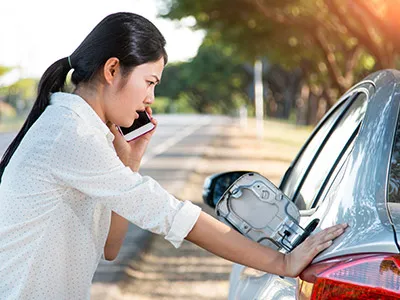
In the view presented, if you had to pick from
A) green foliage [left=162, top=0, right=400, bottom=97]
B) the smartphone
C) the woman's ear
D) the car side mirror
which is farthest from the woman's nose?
green foliage [left=162, top=0, right=400, bottom=97]

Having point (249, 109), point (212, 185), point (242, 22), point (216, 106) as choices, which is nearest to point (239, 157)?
point (242, 22)

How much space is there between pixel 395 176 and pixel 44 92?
98 centimetres

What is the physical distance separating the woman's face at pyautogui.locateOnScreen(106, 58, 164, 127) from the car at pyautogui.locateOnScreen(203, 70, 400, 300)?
0.34m

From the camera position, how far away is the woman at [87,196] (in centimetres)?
238

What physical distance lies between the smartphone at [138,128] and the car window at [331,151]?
1.90ft

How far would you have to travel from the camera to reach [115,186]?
2393mm

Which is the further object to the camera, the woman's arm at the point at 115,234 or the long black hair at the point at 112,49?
the woman's arm at the point at 115,234

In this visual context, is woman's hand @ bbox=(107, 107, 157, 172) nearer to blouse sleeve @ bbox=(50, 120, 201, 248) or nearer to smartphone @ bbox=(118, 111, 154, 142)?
smartphone @ bbox=(118, 111, 154, 142)

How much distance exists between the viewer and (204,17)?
78.9 feet

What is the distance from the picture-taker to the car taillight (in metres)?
2.04

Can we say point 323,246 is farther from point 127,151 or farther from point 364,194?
point 127,151

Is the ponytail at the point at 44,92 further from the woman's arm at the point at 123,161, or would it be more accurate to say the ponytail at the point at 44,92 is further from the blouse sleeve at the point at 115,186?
the woman's arm at the point at 123,161

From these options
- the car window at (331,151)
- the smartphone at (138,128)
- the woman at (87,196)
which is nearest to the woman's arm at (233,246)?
the woman at (87,196)

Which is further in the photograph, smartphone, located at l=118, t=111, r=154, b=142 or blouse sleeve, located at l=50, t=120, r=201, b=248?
smartphone, located at l=118, t=111, r=154, b=142
